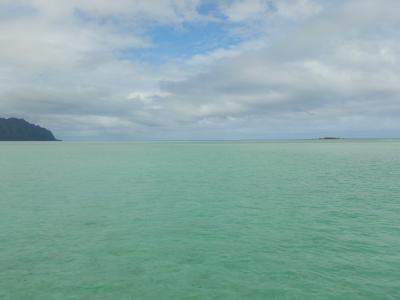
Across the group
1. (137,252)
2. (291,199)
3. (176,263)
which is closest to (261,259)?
(176,263)

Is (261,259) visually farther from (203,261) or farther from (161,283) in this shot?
(161,283)

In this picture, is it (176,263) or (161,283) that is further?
(176,263)

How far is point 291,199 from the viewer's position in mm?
34125

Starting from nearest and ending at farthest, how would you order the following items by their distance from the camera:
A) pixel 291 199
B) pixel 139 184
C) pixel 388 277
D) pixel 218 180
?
pixel 388 277
pixel 291 199
pixel 139 184
pixel 218 180

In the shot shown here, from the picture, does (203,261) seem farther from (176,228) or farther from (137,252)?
(176,228)

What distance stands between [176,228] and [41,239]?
8.99 m

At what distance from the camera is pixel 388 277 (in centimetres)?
1530

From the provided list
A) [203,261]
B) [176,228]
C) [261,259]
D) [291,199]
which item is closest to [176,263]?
[203,261]

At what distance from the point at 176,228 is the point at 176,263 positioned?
652 cm

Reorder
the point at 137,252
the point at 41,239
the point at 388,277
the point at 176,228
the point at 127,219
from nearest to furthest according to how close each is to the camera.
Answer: the point at 388,277, the point at 137,252, the point at 41,239, the point at 176,228, the point at 127,219

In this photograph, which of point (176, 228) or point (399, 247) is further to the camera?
point (176, 228)

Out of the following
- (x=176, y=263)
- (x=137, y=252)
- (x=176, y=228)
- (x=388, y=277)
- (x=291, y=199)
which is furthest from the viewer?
(x=291, y=199)

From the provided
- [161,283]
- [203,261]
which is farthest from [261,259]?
[161,283]

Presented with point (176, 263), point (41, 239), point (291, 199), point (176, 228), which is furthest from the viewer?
point (291, 199)
